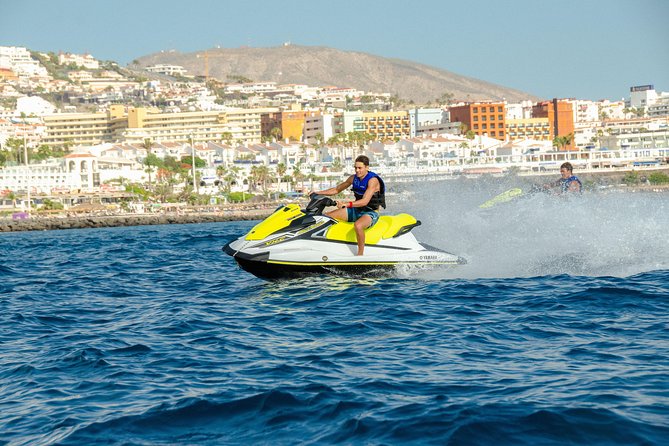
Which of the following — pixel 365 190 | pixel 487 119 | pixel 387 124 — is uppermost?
pixel 387 124

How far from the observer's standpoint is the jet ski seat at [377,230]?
1205cm

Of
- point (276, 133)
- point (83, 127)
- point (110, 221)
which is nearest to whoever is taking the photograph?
point (110, 221)

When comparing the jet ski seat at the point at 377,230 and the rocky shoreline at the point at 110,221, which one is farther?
the rocky shoreline at the point at 110,221

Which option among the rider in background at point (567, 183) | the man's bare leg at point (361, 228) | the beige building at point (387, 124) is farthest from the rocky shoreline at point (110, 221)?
the beige building at point (387, 124)

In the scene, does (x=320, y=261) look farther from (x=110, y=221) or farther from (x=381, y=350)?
(x=110, y=221)

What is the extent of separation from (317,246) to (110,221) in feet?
203

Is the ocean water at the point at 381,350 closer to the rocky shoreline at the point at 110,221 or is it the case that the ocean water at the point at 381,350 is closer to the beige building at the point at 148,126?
the rocky shoreline at the point at 110,221

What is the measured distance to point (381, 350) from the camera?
8219 millimetres

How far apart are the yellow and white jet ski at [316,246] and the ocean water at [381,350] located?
22cm

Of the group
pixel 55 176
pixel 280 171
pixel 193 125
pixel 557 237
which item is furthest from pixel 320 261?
pixel 193 125

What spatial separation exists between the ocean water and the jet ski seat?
53cm

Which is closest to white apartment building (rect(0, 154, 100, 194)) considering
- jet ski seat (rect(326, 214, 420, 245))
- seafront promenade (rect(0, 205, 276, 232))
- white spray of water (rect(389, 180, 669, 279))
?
seafront promenade (rect(0, 205, 276, 232))

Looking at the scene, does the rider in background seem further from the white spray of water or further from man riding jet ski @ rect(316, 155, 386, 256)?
man riding jet ski @ rect(316, 155, 386, 256)

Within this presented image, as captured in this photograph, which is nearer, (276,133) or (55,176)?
(55,176)
